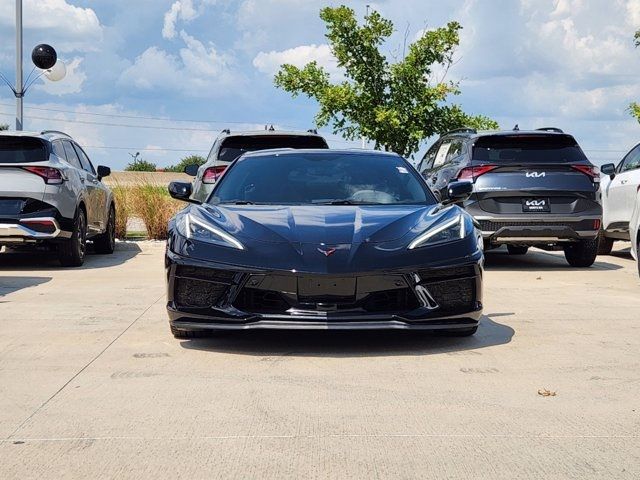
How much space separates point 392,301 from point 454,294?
16.7 inches

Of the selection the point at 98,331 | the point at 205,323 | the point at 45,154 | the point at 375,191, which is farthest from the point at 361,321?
the point at 45,154

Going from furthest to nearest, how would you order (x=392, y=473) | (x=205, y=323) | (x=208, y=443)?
(x=205, y=323), (x=208, y=443), (x=392, y=473)

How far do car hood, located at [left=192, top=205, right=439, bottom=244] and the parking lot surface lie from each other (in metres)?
0.73

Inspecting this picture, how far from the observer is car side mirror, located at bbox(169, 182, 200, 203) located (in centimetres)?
761

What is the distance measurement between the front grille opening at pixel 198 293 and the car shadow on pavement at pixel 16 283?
3597 millimetres

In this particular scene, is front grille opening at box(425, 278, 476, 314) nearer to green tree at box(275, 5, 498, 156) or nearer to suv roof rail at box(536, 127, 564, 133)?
suv roof rail at box(536, 127, 564, 133)

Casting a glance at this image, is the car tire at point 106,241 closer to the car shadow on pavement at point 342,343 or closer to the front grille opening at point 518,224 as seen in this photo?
the front grille opening at point 518,224

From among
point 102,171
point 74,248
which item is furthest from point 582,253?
point 102,171

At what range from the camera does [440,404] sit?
4723mm

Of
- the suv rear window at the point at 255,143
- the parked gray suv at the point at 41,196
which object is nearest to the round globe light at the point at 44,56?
the parked gray suv at the point at 41,196

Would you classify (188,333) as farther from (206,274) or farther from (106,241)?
(106,241)

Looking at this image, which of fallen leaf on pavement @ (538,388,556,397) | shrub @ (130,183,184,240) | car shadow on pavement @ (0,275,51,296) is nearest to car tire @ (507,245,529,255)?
shrub @ (130,183,184,240)

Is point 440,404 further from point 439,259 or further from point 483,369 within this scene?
point 439,259

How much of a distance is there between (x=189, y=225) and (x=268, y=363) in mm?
1178
